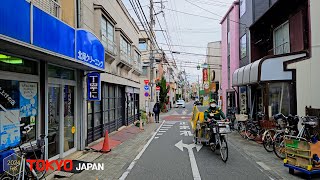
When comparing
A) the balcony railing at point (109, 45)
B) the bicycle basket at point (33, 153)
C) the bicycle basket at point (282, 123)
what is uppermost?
the balcony railing at point (109, 45)

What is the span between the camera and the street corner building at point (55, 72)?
21.0 ft

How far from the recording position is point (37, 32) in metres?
6.61

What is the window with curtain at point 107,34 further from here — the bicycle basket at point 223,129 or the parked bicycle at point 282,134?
the parked bicycle at point 282,134

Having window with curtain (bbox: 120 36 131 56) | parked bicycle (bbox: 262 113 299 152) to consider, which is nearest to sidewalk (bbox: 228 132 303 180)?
parked bicycle (bbox: 262 113 299 152)

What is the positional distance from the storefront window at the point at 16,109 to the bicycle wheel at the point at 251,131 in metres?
10.6

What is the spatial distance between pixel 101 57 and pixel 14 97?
4.99 m

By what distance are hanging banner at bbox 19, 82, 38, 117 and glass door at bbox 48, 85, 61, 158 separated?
1.03 meters

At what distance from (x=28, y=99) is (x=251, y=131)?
11071mm

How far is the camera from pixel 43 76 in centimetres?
858

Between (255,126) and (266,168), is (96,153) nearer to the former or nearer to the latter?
(266,168)

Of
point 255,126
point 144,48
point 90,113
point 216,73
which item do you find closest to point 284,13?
point 255,126

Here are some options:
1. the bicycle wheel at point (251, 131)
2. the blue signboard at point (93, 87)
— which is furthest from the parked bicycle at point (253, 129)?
the blue signboard at point (93, 87)

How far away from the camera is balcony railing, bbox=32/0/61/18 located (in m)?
8.57

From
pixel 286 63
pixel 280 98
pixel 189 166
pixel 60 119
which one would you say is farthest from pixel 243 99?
pixel 60 119
